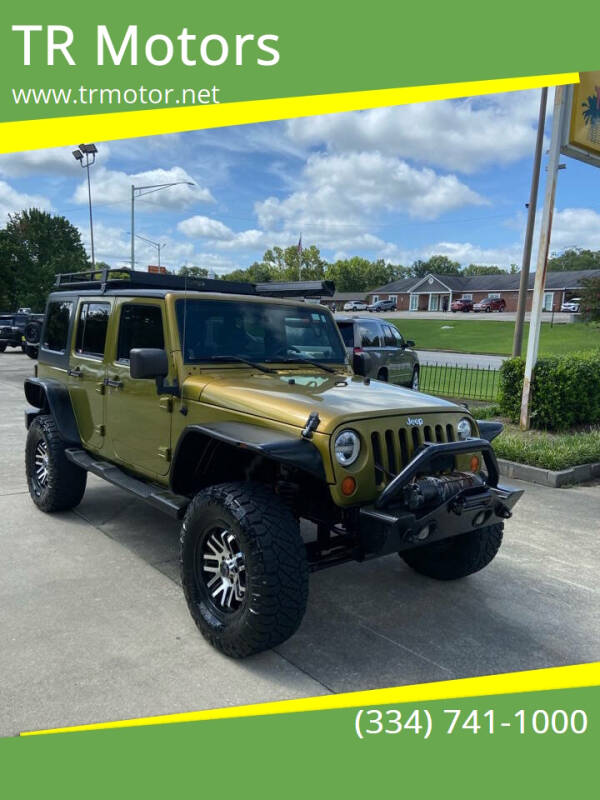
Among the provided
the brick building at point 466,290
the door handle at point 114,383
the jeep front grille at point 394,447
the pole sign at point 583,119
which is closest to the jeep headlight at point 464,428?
the jeep front grille at point 394,447

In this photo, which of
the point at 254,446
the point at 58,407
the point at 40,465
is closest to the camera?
the point at 254,446

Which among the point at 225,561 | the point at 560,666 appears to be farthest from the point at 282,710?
the point at 560,666

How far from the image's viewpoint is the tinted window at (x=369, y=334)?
12.1 metres

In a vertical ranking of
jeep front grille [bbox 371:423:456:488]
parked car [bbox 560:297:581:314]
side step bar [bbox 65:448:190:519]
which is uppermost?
parked car [bbox 560:297:581:314]

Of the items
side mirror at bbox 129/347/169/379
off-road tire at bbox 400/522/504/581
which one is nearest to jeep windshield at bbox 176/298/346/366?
side mirror at bbox 129/347/169/379

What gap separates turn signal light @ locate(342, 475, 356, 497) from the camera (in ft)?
10.5

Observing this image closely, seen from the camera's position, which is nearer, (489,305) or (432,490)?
(432,490)

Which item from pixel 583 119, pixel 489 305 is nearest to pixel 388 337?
pixel 583 119

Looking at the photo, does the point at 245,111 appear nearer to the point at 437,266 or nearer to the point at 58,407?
the point at 58,407

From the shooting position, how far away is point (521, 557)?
16.0 ft

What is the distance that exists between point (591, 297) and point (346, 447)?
1766 inches

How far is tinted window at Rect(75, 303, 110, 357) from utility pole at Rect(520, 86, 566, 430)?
5.52 meters

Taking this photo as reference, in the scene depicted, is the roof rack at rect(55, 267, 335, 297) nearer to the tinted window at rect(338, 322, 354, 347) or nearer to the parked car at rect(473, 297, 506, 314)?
the tinted window at rect(338, 322, 354, 347)

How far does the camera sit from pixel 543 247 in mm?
8570
